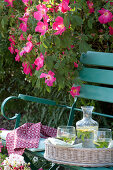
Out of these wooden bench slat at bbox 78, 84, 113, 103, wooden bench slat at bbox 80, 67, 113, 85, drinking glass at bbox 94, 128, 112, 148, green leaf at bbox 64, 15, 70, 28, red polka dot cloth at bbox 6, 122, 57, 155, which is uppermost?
green leaf at bbox 64, 15, 70, 28

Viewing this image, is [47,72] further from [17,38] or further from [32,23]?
[17,38]

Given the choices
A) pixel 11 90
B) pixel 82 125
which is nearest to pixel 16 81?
pixel 11 90

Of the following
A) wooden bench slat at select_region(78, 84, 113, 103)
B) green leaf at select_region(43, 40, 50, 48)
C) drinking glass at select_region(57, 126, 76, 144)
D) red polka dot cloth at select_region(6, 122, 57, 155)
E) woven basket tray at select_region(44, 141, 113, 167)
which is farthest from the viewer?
wooden bench slat at select_region(78, 84, 113, 103)

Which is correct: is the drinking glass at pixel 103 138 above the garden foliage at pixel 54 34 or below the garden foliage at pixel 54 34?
below

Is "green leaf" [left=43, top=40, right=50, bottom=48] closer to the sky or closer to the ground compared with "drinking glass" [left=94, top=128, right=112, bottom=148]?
closer to the sky

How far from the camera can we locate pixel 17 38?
9.41ft

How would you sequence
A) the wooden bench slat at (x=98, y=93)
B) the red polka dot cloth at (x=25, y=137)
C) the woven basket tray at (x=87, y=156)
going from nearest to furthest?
the woven basket tray at (x=87, y=156)
the red polka dot cloth at (x=25, y=137)
the wooden bench slat at (x=98, y=93)

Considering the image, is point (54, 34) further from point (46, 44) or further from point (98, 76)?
point (98, 76)

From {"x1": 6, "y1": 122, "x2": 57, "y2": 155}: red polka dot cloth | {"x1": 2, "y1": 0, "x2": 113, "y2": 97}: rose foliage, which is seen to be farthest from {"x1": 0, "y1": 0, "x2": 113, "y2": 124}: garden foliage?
{"x1": 6, "y1": 122, "x2": 57, "y2": 155}: red polka dot cloth

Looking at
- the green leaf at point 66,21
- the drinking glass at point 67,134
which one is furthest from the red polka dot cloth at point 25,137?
the green leaf at point 66,21

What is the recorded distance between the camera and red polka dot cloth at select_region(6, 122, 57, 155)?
7.25 ft

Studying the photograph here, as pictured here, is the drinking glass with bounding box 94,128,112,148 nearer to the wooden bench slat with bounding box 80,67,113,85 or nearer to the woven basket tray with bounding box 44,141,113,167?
the woven basket tray with bounding box 44,141,113,167

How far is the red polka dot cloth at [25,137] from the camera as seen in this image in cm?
221

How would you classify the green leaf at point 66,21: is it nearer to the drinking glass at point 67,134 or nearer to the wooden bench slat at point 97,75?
the wooden bench slat at point 97,75
